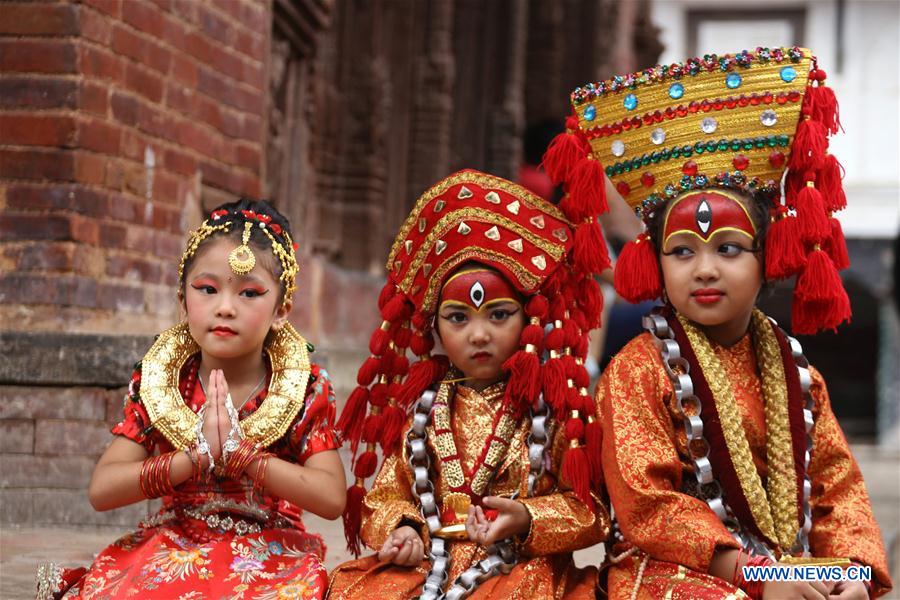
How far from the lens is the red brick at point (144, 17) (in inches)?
174

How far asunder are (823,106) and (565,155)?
61cm

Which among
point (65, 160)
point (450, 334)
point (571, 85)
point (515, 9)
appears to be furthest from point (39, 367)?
point (571, 85)

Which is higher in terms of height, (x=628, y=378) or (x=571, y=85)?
(x=571, y=85)

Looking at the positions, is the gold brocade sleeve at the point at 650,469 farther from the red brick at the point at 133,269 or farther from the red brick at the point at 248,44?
the red brick at the point at 248,44

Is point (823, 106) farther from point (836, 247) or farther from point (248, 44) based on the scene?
point (248, 44)

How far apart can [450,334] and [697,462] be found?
0.66m

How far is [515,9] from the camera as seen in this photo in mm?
11555

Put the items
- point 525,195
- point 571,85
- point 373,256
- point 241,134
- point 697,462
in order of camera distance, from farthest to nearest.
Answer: point 571,85
point 373,256
point 241,134
point 525,195
point 697,462

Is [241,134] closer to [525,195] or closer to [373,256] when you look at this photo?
[525,195]

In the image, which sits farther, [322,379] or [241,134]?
[241,134]

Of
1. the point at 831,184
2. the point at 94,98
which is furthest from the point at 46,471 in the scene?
the point at 831,184

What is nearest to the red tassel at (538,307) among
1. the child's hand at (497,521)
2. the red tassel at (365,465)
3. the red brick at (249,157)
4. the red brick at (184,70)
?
the child's hand at (497,521)

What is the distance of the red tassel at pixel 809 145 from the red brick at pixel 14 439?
104 inches

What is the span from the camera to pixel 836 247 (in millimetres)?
2967
